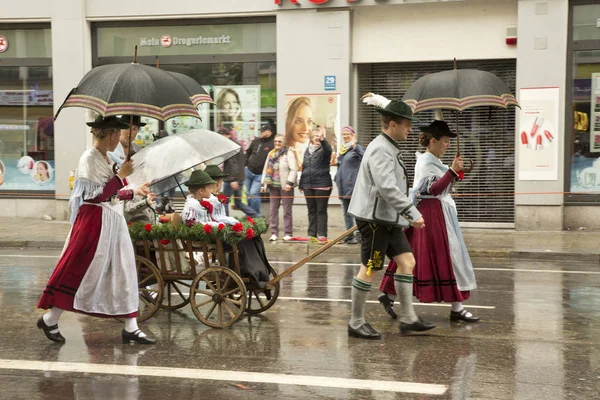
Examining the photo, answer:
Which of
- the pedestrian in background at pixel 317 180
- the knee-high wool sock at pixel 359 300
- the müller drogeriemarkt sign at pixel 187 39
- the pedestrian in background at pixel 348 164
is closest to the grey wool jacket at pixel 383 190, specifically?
the knee-high wool sock at pixel 359 300

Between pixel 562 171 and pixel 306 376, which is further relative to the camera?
pixel 562 171

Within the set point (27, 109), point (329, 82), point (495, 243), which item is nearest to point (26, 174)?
point (27, 109)

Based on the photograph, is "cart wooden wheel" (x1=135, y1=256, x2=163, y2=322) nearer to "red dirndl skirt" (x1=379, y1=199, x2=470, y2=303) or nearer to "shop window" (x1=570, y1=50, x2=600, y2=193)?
"red dirndl skirt" (x1=379, y1=199, x2=470, y2=303)

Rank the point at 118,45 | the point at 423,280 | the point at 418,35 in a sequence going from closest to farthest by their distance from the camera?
1. the point at 423,280
2. the point at 418,35
3. the point at 118,45

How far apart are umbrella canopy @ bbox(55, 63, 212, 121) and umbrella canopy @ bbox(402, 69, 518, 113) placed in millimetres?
2313

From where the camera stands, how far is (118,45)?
18453 mm

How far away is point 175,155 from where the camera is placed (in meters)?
7.72

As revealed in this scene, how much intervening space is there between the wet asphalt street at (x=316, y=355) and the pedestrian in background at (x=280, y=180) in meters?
5.49

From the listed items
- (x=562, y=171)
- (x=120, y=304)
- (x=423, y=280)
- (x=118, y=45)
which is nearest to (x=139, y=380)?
(x=120, y=304)

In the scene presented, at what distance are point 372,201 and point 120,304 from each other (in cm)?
220

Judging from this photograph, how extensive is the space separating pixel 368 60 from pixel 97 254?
35.2 feet

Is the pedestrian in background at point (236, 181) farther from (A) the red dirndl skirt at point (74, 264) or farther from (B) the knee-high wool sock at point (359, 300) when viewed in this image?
(A) the red dirndl skirt at point (74, 264)

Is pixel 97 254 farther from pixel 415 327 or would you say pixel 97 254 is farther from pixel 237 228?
pixel 415 327

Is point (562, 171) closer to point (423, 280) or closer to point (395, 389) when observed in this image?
point (423, 280)
